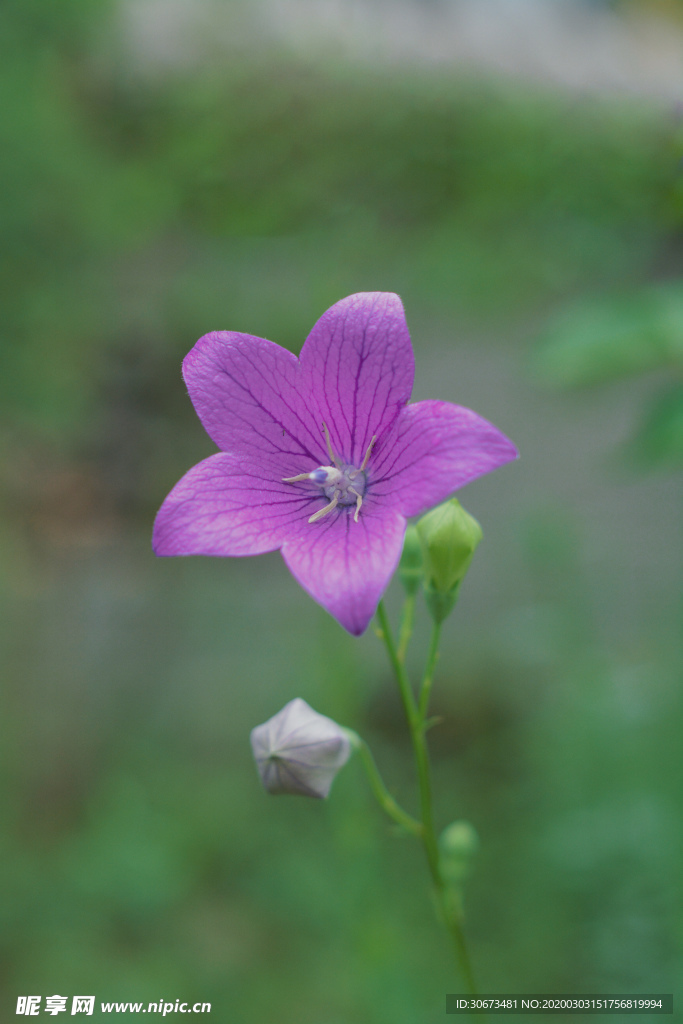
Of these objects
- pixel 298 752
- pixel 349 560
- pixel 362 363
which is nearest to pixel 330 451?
pixel 362 363

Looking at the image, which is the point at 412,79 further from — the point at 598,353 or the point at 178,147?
the point at 598,353

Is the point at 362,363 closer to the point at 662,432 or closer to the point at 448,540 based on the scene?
the point at 448,540

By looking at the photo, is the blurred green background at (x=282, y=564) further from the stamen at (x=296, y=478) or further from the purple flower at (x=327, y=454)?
the stamen at (x=296, y=478)

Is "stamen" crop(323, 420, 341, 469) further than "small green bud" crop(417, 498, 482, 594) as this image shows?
Yes

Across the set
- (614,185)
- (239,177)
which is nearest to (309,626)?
(239,177)

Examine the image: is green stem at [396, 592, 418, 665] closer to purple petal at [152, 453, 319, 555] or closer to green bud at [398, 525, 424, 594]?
green bud at [398, 525, 424, 594]

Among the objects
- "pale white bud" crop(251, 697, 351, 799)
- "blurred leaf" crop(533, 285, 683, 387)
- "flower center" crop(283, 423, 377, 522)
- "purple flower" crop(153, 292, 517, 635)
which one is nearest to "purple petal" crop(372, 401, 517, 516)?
"purple flower" crop(153, 292, 517, 635)
